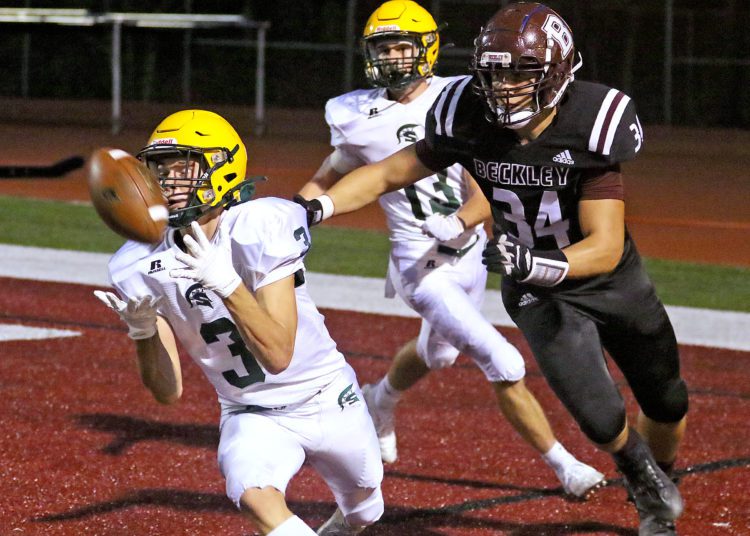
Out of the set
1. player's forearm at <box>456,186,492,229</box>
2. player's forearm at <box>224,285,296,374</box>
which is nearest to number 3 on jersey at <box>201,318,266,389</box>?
player's forearm at <box>224,285,296,374</box>

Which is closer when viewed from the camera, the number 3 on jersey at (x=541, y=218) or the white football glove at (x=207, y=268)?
the white football glove at (x=207, y=268)

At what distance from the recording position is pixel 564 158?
13.9ft

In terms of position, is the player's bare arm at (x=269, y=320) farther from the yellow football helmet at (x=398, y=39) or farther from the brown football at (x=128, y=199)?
the yellow football helmet at (x=398, y=39)

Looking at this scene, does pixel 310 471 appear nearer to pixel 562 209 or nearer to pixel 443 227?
pixel 443 227

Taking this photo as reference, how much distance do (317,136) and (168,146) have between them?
1699 centimetres

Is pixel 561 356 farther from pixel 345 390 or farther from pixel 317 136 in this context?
pixel 317 136

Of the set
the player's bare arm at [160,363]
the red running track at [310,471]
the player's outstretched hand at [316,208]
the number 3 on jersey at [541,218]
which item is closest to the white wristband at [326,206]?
the player's outstretched hand at [316,208]

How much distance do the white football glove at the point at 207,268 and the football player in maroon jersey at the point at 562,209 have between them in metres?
0.94

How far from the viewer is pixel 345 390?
3943mm

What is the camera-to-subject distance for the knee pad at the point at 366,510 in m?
4.03

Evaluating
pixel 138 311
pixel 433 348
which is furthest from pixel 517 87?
pixel 433 348

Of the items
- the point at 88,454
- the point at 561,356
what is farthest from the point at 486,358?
the point at 88,454

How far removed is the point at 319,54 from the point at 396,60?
17117 millimetres

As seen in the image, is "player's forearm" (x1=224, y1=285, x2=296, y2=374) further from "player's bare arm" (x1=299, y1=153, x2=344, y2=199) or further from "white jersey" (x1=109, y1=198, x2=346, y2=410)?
"player's bare arm" (x1=299, y1=153, x2=344, y2=199)
